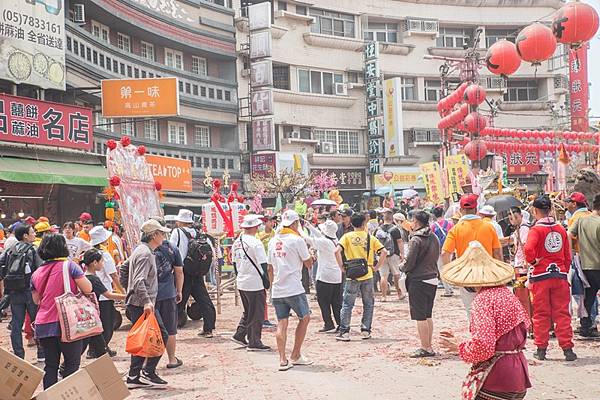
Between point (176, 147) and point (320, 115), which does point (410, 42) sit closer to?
point (320, 115)

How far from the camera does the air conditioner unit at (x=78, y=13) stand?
2391cm

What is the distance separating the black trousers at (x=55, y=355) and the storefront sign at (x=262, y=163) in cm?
2740

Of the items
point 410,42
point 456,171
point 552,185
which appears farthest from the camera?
point 410,42

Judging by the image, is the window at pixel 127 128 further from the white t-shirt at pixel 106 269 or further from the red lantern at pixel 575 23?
the red lantern at pixel 575 23

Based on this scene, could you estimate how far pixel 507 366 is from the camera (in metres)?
4.38

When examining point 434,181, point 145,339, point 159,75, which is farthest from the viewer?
A: point 159,75

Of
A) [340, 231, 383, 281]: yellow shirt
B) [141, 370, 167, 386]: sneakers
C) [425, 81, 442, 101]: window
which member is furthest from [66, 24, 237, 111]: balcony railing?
[141, 370, 167, 386]: sneakers

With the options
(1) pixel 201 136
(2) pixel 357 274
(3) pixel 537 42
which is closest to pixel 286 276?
(2) pixel 357 274

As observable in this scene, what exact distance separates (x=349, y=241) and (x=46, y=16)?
13.8 meters

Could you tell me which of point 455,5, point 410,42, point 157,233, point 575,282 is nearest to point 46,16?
point 157,233

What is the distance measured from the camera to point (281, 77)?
3753cm

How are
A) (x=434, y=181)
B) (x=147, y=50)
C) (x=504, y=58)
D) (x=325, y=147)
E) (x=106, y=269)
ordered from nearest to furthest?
1. (x=106, y=269)
2. (x=504, y=58)
3. (x=434, y=181)
4. (x=147, y=50)
5. (x=325, y=147)

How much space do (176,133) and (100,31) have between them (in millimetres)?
6525

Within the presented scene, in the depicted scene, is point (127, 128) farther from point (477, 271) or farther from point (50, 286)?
point (477, 271)
